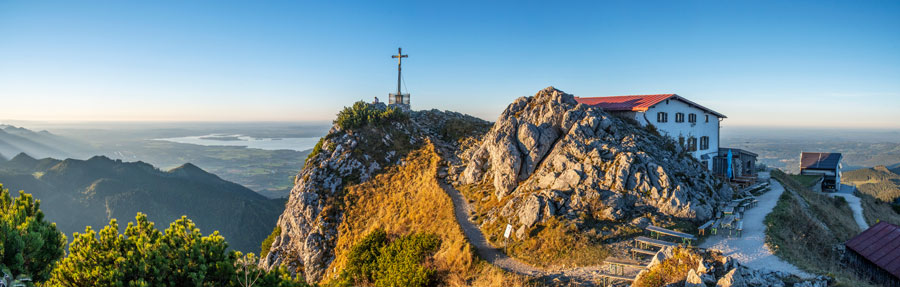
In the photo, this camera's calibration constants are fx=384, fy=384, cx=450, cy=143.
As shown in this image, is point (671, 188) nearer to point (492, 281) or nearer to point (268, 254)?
point (492, 281)

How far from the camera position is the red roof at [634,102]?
102 feet

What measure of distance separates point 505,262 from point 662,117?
21.7m

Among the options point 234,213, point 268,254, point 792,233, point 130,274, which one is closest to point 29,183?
point 234,213

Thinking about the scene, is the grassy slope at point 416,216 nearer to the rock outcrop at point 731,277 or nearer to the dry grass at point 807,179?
the rock outcrop at point 731,277

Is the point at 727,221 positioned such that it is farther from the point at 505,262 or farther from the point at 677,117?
the point at 677,117

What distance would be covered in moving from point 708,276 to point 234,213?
98593 mm

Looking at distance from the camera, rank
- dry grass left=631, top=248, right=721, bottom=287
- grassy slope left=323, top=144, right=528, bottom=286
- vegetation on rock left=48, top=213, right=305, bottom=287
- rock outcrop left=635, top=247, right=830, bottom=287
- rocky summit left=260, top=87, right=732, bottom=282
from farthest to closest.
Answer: rocky summit left=260, top=87, right=732, bottom=282
grassy slope left=323, top=144, right=528, bottom=286
dry grass left=631, top=248, right=721, bottom=287
rock outcrop left=635, top=247, right=830, bottom=287
vegetation on rock left=48, top=213, right=305, bottom=287

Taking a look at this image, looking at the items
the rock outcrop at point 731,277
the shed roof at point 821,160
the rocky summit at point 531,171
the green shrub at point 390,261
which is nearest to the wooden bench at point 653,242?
the rocky summit at point 531,171

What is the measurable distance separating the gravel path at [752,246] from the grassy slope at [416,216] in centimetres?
992

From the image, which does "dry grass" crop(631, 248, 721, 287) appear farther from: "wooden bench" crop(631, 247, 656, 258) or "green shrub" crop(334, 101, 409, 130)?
"green shrub" crop(334, 101, 409, 130)

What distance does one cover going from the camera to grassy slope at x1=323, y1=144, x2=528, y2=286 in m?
18.3

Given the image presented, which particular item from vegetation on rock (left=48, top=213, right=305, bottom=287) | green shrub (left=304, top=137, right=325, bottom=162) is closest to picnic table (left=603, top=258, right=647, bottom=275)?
vegetation on rock (left=48, top=213, right=305, bottom=287)

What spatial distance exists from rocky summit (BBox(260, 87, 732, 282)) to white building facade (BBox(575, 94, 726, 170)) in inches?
63.1

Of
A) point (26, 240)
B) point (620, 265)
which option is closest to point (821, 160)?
point (620, 265)
